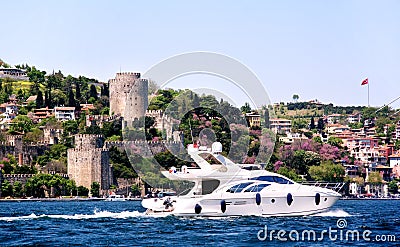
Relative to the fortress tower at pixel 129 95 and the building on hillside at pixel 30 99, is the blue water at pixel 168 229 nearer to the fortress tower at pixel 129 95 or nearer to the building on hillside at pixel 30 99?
the fortress tower at pixel 129 95

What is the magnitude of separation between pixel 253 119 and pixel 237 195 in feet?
269

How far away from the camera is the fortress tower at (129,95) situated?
123 m

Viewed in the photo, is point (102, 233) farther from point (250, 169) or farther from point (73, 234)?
point (250, 169)

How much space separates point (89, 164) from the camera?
103 meters

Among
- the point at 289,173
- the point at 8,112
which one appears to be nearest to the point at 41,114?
the point at 8,112

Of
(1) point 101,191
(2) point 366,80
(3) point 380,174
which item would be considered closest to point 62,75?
(3) point 380,174

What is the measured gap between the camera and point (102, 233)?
43281 millimetres

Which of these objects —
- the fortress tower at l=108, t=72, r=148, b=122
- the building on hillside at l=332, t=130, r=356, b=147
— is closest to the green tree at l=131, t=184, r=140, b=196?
the fortress tower at l=108, t=72, r=148, b=122

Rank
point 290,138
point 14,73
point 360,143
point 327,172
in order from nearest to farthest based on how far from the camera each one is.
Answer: point 327,172 → point 290,138 → point 360,143 → point 14,73

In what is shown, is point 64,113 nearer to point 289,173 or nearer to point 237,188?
point 289,173

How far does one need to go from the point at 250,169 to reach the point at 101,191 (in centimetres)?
5277

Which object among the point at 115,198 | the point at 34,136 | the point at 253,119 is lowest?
the point at 115,198

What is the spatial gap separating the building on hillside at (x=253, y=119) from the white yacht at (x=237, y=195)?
73839 millimetres

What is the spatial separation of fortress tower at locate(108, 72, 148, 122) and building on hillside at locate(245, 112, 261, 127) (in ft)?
40.3
